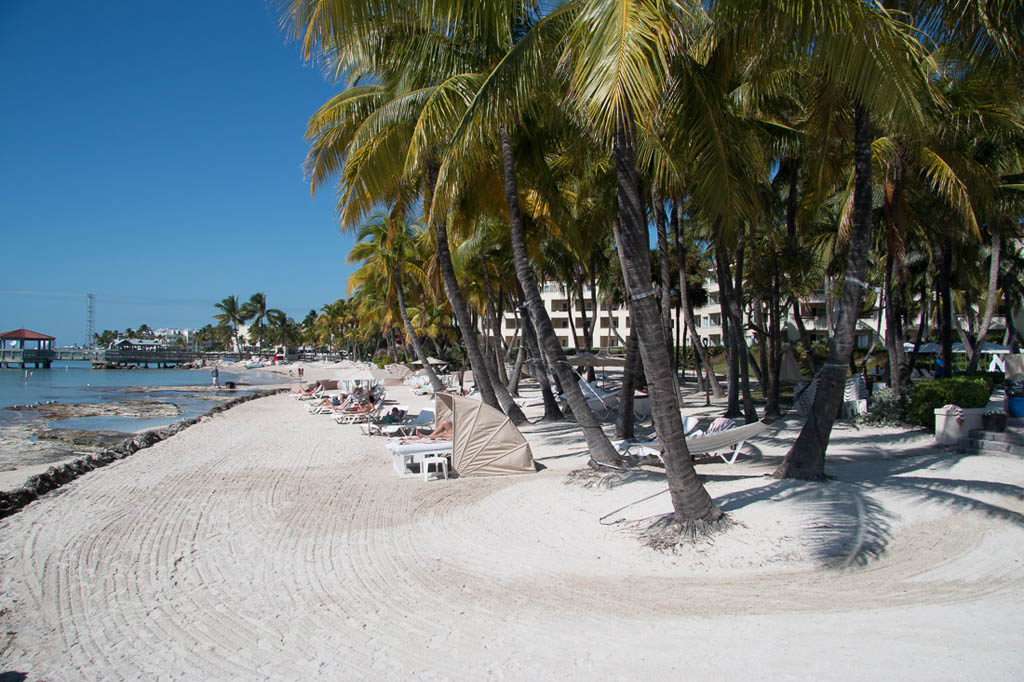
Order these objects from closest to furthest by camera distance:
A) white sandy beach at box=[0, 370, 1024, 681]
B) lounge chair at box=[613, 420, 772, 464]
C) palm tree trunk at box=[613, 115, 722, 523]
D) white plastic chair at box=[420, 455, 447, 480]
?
white sandy beach at box=[0, 370, 1024, 681] → palm tree trunk at box=[613, 115, 722, 523] → lounge chair at box=[613, 420, 772, 464] → white plastic chair at box=[420, 455, 447, 480]

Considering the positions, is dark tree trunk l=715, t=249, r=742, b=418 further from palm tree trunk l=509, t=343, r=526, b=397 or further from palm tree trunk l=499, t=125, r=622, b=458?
palm tree trunk l=509, t=343, r=526, b=397

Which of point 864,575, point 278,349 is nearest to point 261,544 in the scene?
point 864,575

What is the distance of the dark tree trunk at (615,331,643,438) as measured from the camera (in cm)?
1048

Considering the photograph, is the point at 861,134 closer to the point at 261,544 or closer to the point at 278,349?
the point at 261,544

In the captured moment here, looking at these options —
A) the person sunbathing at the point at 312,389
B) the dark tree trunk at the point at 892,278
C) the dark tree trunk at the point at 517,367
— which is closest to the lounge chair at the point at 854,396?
the dark tree trunk at the point at 892,278

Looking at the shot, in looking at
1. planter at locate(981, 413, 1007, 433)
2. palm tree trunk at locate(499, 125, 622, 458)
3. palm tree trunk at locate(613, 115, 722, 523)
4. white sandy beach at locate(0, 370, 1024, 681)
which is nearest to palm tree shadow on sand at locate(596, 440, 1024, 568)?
white sandy beach at locate(0, 370, 1024, 681)

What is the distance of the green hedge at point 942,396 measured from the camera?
11.4 metres

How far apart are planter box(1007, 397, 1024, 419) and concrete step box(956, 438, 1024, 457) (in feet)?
5.45

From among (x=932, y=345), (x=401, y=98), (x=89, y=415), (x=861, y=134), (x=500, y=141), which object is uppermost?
(x=401, y=98)

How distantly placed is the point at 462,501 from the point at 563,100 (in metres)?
5.69

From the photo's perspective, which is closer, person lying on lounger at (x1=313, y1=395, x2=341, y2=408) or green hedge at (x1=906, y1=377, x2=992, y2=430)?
green hedge at (x1=906, y1=377, x2=992, y2=430)

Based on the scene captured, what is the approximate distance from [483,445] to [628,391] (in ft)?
9.36

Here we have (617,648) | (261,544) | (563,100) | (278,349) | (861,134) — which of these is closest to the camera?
(617,648)

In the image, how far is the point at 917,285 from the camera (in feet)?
102
